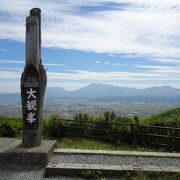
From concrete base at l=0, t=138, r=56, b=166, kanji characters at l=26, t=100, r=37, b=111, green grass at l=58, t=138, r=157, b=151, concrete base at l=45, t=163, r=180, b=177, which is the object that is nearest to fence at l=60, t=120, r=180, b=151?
green grass at l=58, t=138, r=157, b=151

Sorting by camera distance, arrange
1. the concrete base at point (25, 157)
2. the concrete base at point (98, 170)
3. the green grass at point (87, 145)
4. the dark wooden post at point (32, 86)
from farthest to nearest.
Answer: the green grass at point (87, 145), the dark wooden post at point (32, 86), the concrete base at point (25, 157), the concrete base at point (98, 170)

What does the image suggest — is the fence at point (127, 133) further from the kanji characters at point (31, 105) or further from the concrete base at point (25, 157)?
the concrete base at point (25, 157)

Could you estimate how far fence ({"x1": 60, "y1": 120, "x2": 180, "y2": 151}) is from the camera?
43.3ft

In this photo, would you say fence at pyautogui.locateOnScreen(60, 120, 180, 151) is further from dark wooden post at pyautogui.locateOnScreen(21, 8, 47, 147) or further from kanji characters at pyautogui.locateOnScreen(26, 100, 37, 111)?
kanji characters at pyautogui.locateOnScreen(26, 100, 37, 111)

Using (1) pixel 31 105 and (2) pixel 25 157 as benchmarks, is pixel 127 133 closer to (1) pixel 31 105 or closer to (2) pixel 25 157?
(1) pixel 31 105

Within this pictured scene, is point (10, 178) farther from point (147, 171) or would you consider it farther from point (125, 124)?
point (125, 124)

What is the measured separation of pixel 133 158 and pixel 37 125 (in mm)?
2976

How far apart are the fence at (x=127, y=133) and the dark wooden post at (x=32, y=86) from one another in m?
4.66

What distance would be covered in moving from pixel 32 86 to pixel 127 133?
17.2 ft

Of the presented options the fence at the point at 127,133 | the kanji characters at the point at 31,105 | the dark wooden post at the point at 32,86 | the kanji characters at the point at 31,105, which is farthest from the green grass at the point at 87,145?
the kanji characters at the point at 31,105

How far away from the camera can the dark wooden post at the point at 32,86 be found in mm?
10492

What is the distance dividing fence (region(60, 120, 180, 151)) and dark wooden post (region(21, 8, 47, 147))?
183 inches

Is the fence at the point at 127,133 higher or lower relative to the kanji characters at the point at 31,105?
lower

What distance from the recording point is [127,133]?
46.8 feet
